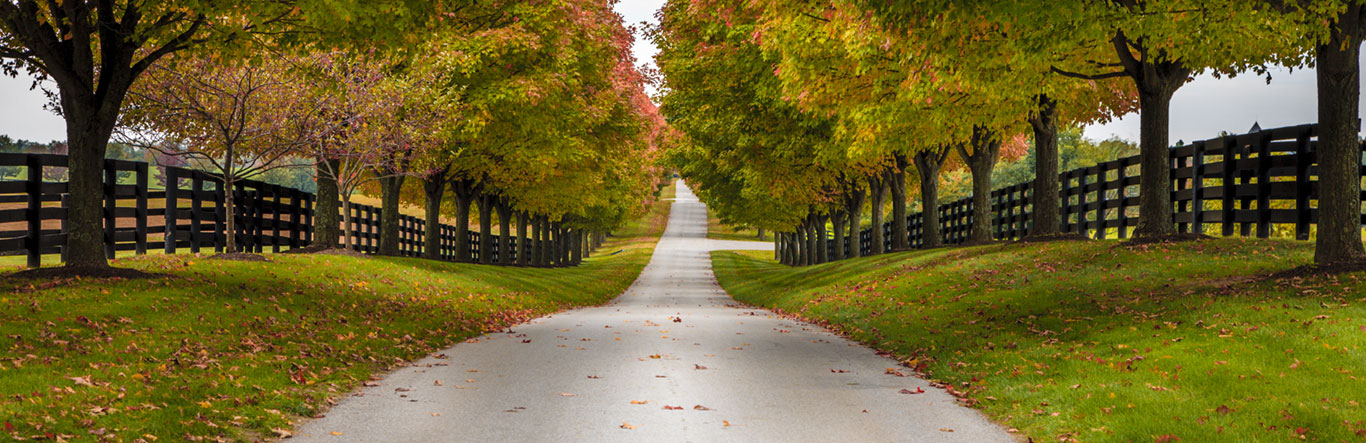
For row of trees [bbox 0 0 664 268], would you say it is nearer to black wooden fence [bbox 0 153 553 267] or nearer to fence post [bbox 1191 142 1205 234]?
black wooden fence [bbox 0 153 553 267]

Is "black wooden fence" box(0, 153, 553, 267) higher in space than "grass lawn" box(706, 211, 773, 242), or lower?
higher

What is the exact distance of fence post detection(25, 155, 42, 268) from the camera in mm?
14727

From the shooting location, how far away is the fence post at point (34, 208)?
1473 centimetres

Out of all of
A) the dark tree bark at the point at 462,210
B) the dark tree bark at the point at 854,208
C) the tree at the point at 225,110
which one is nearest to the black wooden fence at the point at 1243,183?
the dark tree bark at the point at 854,208

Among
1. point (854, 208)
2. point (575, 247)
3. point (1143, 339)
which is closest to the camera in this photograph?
point (1143, 339)

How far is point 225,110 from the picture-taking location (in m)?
19.0

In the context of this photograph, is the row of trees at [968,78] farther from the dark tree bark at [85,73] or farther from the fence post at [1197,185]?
the dark tree bark at [85,73]

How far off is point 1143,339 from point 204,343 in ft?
31.5

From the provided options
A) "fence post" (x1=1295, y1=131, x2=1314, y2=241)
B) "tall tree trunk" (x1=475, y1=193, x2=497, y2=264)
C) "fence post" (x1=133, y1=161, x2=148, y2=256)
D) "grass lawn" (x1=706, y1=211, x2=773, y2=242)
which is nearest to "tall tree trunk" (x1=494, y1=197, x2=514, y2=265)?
"tall tree trunk" (x1=475, y1=193, x2=497, y2=264)

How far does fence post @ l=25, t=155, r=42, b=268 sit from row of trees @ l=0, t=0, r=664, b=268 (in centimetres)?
145

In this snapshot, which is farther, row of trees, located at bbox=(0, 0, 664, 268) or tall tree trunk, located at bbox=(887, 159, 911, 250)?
tall tree trunk, located at bbox=(887, 159, 911, 250)

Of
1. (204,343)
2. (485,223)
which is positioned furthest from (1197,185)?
(485,223)

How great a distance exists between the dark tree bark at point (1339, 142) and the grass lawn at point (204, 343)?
11573 millimetres

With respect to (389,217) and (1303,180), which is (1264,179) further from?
(389,217)
